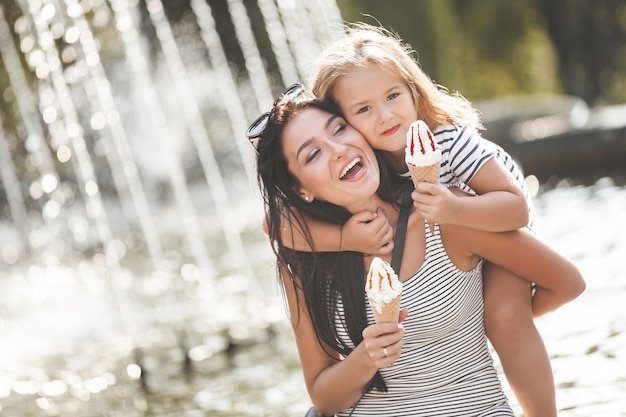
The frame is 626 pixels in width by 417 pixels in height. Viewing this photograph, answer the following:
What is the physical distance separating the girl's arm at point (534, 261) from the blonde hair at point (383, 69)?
571 mm

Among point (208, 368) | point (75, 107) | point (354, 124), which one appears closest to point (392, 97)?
point (354, 124)

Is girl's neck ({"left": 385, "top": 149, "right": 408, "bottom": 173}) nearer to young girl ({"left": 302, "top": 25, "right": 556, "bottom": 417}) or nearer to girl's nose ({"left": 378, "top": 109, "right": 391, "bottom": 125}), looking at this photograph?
young girl ({"left": 302, "top": 25, "right": 556, "bottom": 417})

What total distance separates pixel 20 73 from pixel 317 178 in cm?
1694

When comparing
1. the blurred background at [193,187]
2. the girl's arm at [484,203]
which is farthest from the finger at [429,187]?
the blurred background at [193,187]

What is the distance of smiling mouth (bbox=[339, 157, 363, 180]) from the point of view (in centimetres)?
309

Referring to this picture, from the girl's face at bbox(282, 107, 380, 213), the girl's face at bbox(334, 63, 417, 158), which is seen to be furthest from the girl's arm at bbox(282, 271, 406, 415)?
the girl's face at bbox(334, 63, 417, 158)

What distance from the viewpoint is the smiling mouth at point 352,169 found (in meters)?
3.09

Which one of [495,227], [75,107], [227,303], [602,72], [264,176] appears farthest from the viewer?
[602,72]

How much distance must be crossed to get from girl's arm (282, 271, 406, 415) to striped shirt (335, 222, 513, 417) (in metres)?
0.11

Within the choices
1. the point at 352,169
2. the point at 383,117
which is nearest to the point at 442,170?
the point at 383,117

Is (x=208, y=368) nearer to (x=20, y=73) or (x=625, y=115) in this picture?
(x=625, y=115)

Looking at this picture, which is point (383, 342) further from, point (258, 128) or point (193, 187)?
point (193, 187)

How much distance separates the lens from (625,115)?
41.4 feet

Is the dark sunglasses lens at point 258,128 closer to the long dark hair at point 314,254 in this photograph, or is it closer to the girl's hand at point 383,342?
the long dark hair at point 314,254
